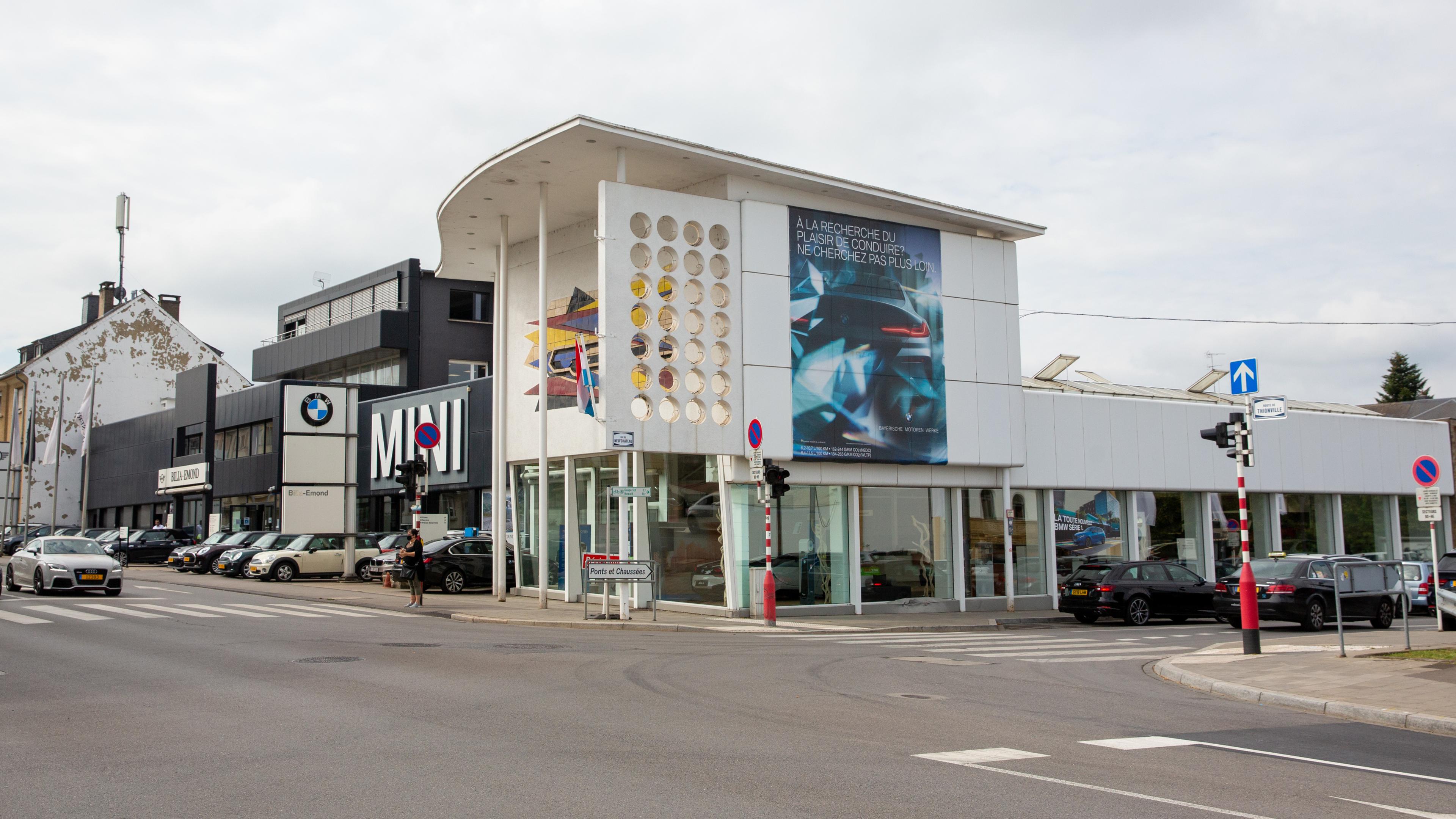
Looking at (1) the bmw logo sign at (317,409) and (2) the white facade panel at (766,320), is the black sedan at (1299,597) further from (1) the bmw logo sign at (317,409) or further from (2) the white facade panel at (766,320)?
(1) the bmw logo sign at (317,409)

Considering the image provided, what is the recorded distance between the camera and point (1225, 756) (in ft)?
28.8

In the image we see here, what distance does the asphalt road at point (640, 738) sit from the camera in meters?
6.84

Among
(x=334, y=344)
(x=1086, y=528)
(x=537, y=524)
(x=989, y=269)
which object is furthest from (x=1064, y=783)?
(x=334, y=344)

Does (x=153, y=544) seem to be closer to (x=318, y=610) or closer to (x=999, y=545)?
(x=318, y=610)

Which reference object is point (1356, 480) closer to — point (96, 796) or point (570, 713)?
point (570, 713)

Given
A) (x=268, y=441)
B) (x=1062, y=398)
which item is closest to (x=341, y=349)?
(x=268, y=441)

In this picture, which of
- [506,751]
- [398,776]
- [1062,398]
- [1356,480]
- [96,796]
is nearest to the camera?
[96,796]

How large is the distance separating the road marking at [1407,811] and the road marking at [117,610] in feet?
62.8

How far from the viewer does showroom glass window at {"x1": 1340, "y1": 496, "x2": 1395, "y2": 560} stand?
37.1 m

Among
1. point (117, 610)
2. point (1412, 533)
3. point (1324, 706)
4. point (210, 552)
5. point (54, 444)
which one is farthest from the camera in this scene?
point (54, 444)

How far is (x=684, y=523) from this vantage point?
24.9 m

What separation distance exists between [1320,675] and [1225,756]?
19.8ft

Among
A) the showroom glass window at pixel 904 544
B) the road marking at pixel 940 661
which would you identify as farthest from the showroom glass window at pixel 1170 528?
the road marking at pixel 940 661

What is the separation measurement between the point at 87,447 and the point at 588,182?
158 ft
